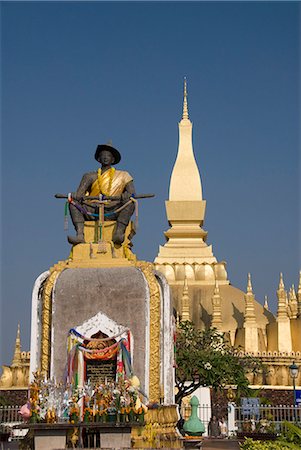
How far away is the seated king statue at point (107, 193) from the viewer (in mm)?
13930

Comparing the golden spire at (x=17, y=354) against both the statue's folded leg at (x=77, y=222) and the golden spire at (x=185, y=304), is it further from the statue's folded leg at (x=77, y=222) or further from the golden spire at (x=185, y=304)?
the statue's folded leg at (x=77, y=222)

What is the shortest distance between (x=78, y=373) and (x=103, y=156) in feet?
12.9

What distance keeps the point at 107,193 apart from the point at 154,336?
2.73 metres

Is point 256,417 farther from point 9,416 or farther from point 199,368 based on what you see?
point 9,416

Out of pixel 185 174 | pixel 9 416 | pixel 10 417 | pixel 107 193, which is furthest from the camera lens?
pixel 185 174

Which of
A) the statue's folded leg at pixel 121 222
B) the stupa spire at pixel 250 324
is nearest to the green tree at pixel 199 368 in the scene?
the statue's folded leg at pixel 121 222

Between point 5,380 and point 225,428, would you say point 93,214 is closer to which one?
point 225,428

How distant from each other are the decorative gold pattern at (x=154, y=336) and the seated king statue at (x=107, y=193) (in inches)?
41.9

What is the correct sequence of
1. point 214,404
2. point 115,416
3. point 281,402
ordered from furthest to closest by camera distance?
1. point 281,402
2. point 214,404
3. point 115,416

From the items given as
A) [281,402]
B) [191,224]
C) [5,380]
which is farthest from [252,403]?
[191,224]

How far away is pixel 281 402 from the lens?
34562mm

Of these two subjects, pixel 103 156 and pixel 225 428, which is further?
pixel 225 428

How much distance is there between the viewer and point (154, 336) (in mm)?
13023

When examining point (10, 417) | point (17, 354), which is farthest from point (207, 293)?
point (10, 417)
